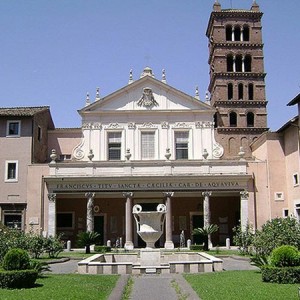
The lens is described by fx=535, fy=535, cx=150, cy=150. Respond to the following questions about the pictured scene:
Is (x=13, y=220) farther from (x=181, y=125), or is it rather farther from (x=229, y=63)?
(x=229, y=63)

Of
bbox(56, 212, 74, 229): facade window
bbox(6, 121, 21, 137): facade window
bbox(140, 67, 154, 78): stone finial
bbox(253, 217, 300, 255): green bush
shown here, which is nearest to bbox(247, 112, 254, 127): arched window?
bbox(140, 67, 154, 78): stone finial

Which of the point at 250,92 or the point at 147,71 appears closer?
the point at 147,71

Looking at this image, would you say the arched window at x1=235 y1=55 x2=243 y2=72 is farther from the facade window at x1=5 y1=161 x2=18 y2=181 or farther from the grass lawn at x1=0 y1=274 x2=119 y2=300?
the grass lawn at x1=0 y1=274 x2=119 y2=300

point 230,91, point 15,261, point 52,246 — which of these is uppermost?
point 230,91

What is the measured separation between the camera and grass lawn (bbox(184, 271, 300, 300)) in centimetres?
1372

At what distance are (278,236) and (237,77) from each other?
29868mm

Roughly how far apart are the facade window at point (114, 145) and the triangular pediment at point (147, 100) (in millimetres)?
2000

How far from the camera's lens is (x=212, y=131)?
139ft

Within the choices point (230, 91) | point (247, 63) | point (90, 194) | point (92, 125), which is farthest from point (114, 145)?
point (247, 63)

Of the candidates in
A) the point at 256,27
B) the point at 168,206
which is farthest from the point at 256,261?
the point at 256,27

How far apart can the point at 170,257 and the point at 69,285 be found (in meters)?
10.5

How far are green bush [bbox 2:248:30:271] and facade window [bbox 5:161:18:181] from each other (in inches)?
911

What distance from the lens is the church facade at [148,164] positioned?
38.5m

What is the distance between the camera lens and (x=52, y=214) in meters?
38.3
